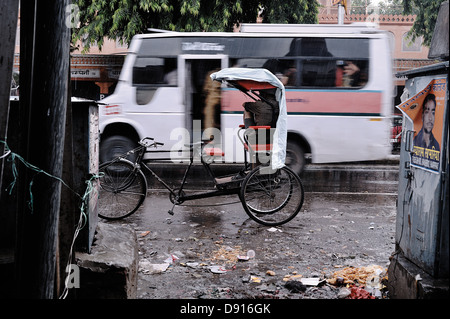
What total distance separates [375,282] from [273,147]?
2424 mm

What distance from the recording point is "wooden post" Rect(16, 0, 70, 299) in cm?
223

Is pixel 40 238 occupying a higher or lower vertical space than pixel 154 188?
higher

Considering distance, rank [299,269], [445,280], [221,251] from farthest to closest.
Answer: [221,251] → [299,269] → [445,280]

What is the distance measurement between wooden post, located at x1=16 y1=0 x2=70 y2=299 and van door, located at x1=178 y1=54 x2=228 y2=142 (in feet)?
25.1

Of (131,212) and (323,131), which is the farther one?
(323,131)

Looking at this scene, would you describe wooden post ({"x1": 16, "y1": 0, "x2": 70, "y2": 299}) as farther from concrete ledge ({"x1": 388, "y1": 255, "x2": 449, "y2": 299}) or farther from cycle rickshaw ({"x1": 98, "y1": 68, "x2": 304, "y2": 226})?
cycle rickshaw ({"x1": 98, "y1": 68, "x2": 304, "y2": 226})

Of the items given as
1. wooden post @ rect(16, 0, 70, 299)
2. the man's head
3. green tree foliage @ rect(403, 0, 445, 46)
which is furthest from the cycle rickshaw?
green tree foliage @ rect(403, 0, 445, 46)

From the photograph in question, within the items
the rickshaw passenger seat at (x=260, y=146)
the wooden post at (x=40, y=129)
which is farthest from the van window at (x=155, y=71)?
the wooden post at (x=40, y=129)

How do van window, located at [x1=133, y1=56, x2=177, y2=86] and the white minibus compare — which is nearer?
the white minibus

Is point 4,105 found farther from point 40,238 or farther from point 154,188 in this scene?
point 154,188

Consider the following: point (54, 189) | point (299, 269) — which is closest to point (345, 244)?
point (299, 269)

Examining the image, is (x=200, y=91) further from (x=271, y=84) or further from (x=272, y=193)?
(x=272, y=193)

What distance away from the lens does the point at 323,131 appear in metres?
9.77

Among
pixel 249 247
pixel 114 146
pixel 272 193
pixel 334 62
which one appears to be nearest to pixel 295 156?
pixel 334 62
